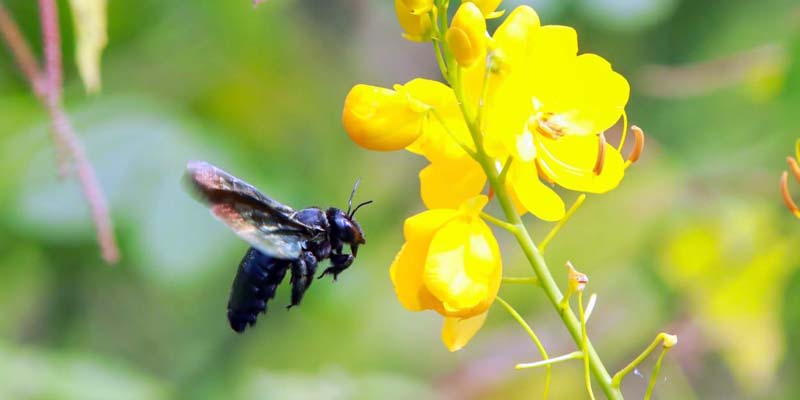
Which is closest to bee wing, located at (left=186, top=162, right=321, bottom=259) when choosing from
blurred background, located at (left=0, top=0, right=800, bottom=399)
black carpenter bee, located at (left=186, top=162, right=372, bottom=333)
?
black carpenter bee, located at (left=186, top=162, right=372, bottom=333)

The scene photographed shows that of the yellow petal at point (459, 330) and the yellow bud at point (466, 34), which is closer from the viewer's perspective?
the yellow bud at point (466, 34)

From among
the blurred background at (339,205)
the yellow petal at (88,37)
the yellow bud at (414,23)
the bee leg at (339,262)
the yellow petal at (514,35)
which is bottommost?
the blurred background at (339,205)

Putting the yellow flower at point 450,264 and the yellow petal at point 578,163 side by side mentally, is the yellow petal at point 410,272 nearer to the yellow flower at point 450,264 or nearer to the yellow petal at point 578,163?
the yellow flower at point 450,264

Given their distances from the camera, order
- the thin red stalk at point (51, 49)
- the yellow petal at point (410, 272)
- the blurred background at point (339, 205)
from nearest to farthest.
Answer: the yellow petal at point (410, 272) → the thin red stalk at point (51, 49) → the blurred background at point (339, 205)

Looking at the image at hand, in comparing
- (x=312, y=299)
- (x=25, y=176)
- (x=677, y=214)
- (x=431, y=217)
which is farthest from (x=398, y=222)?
(x=431, y=217)

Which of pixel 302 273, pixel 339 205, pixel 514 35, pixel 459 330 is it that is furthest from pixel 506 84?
pixel 339 205

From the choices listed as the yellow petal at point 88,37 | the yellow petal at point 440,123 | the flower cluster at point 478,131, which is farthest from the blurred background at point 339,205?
the yellow petal at point 440,123

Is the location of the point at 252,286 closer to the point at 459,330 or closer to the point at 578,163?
the point at 459,330

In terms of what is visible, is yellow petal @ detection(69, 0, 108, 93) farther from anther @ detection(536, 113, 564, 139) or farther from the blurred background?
the blurred background
